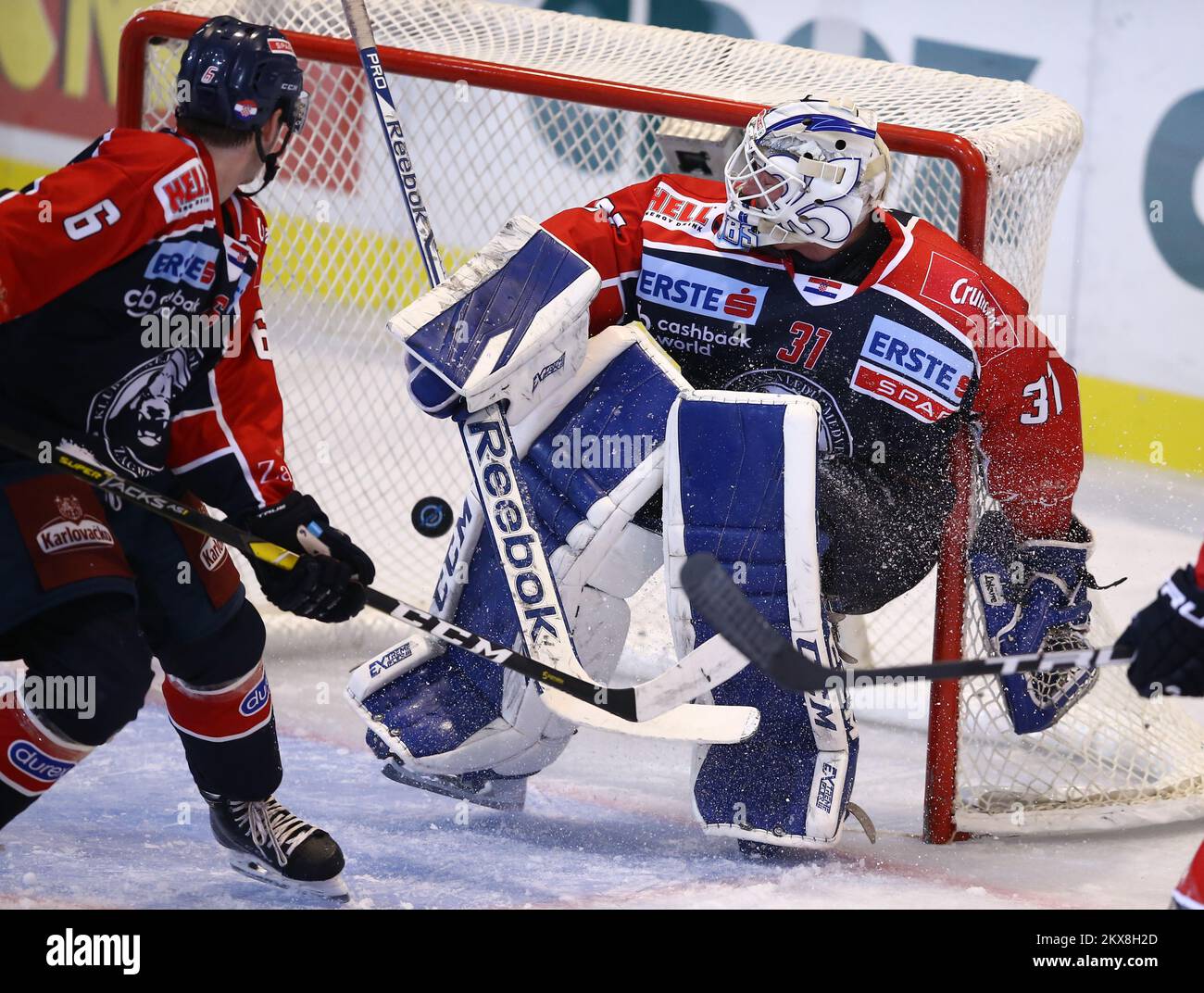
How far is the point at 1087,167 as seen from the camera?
4938 millimetres

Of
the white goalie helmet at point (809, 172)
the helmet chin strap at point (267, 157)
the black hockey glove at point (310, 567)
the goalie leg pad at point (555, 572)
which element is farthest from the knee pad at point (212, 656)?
the white goalie helmet at point (809, 172)

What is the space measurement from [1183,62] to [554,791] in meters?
3.15

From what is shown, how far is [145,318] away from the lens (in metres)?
2.07

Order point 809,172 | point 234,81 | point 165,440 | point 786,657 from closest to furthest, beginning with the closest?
point 786,657 → point 234,81 → point 165,440 → point 809,172

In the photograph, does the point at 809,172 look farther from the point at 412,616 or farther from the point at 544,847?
the point at 544,847

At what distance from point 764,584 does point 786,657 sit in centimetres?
44

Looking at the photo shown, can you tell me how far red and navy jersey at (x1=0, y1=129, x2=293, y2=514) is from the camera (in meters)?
1.94

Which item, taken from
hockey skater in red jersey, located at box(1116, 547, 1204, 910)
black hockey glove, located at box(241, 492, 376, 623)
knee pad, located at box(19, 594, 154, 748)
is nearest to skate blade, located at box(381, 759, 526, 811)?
black hockey glove, located at box(241, 492, 376, 623)

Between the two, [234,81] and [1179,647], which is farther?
[234,81]

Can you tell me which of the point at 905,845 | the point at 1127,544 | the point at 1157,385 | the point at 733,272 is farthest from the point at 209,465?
the point at 1157,385

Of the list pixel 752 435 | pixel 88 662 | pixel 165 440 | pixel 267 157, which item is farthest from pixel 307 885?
pixel 267 157

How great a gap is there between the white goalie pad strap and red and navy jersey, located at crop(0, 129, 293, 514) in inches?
9.8

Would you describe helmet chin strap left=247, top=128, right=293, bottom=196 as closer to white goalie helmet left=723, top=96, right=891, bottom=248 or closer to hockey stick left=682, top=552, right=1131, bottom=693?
white goalie helmet left=723, top=96, right=891, bottom=248

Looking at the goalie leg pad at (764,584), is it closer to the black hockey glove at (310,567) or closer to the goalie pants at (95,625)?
the black hockey glove at (310,567)
